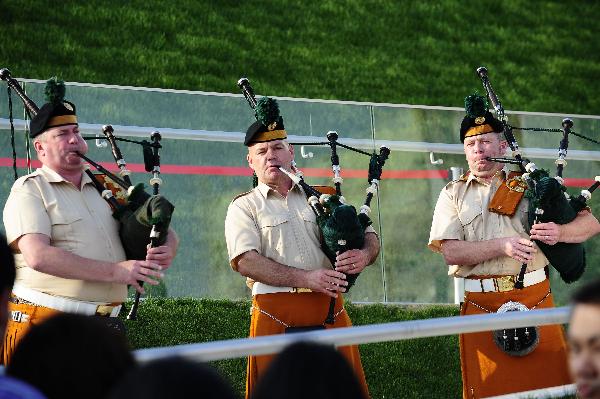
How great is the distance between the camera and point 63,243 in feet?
20.2

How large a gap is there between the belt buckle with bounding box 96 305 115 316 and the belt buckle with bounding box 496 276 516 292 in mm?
2091

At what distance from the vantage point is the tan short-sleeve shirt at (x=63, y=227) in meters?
6.11

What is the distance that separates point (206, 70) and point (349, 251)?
18.8ft

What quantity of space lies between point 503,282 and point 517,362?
425mm

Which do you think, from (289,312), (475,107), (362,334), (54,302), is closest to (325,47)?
(475,107)

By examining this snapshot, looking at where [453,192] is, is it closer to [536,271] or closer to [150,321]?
[536,271]

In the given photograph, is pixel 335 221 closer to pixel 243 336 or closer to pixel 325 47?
pixel 243 336

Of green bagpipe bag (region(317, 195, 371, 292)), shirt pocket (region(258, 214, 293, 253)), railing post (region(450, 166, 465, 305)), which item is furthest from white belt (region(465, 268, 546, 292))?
railing post (region(450, 166, 465, 305))

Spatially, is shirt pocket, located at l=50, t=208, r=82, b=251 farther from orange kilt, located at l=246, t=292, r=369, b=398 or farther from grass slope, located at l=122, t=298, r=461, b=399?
grass slope, located at l=122, t=298, r=461, b=399

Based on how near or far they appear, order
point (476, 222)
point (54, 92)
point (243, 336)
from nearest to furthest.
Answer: point (54, 92) < point (476, 222) < point (243, 336)

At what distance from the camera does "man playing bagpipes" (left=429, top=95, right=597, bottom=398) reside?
698cm

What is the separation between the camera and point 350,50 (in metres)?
12.9

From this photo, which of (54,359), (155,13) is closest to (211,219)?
(155,13)

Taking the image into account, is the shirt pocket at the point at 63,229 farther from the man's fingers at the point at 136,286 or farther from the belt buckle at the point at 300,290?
the belt buckle at the point at 300,290
